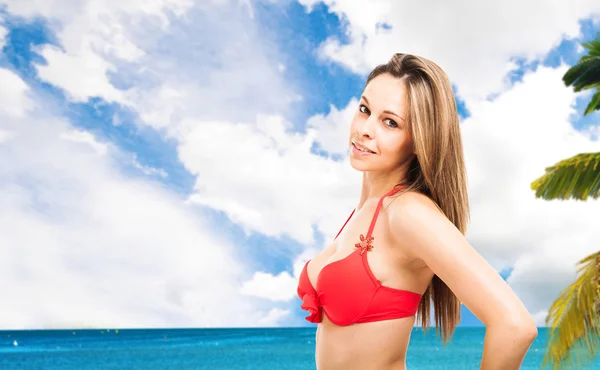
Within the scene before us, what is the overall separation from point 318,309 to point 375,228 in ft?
1.02

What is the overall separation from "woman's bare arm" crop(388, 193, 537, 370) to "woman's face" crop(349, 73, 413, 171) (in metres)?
0.20

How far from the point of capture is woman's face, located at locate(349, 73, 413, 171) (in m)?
1.99

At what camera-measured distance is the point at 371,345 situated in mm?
1944

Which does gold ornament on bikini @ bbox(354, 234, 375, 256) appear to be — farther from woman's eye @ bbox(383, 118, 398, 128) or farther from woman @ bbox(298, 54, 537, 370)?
woman's eye @ bbox(383, 118, 398, 128)

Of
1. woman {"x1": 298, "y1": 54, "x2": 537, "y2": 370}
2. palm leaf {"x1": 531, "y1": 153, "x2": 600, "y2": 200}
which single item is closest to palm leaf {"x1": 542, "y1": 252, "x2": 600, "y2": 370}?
palm leaf {"x1": 531, "y1": 153, "x2": 600, "y2": 200}

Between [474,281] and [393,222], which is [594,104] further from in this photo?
[474,281]

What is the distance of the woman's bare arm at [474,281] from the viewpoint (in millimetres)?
1622

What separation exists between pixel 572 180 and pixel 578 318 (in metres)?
1.98

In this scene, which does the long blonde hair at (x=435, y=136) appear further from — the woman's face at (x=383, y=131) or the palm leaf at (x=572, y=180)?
the palm leaf at (x=572, y=180)

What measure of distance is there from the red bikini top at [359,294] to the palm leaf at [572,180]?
310 inches

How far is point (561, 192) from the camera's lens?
9.38m

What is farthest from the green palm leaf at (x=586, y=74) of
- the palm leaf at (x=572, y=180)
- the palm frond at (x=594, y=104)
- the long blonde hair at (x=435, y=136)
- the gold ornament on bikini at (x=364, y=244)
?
the gold ornament on bikini at (x=364, y=244)

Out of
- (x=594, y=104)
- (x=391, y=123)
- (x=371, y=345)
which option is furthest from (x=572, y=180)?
(x=371, y=345)

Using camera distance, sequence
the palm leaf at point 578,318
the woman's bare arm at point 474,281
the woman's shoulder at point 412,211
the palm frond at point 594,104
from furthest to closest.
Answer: the palm frond at point 594,104, the palm leaf at point 578,318, the woman's shoulder at point 412,211, the woman's bare arm at point 474,281
